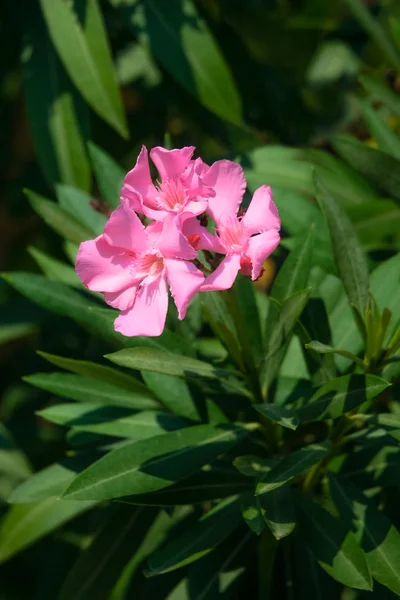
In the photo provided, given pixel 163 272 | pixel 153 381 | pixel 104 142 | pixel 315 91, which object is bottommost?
pixel 315 91

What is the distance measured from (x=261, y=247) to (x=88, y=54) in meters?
0.83

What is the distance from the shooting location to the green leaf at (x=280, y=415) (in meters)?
0.80

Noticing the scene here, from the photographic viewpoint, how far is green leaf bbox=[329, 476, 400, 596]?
2.81 feet

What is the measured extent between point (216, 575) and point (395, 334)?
460 mm

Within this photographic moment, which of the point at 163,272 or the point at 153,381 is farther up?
the point at 163,272

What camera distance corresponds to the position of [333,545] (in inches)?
35.3

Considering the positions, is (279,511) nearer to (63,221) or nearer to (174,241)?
(174,241)

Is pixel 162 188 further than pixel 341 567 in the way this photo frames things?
No

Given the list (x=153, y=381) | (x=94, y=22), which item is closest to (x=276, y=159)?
(x=94, y=22)

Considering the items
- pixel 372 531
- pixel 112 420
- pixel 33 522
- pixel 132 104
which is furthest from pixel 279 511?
pixel 132 104

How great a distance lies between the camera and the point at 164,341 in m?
0.97

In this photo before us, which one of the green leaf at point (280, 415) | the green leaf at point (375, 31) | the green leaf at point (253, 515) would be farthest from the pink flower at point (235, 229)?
the green leaf at point (375, 31)

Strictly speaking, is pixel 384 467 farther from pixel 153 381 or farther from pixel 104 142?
pixel 104 142

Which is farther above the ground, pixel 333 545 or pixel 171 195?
pixel 171 195
